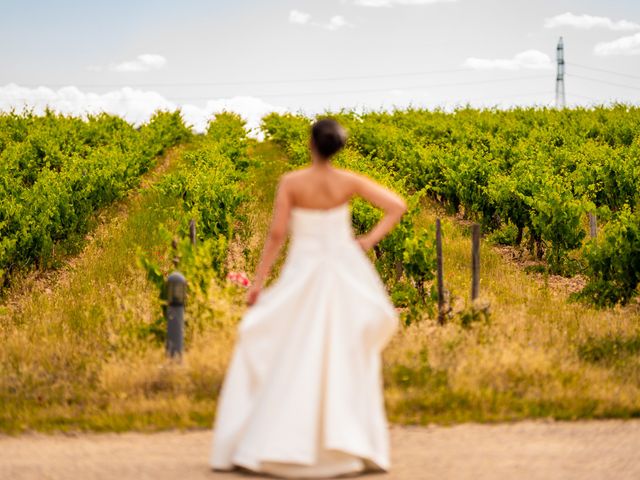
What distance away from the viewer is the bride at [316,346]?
494 cm

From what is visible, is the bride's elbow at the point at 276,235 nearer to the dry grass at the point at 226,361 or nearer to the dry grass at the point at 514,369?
the dry grass at the point at 226,361

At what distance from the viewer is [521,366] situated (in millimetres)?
7258

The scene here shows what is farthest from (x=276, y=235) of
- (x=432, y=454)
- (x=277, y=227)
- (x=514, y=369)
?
(x=514, y=369)

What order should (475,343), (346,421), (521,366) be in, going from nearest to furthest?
(346,421) → (521,366) → (475,343)

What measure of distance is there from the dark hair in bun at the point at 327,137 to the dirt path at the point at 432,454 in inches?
76.7

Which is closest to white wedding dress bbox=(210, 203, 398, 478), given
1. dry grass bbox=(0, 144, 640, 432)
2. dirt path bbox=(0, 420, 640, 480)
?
dirt path bbox=(0, 420, 640, 480)

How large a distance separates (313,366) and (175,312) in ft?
8.36

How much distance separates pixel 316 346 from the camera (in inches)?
195

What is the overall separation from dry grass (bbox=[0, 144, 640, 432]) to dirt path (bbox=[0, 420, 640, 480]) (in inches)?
9.8

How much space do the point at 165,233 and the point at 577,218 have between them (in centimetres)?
775

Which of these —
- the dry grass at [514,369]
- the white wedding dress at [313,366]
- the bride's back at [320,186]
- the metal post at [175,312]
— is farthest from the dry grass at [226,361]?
the bride's back at [320,186]

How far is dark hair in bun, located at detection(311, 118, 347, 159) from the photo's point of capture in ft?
16.0

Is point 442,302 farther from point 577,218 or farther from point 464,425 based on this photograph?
point 577,218

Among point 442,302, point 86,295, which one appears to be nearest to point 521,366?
point 442,302
